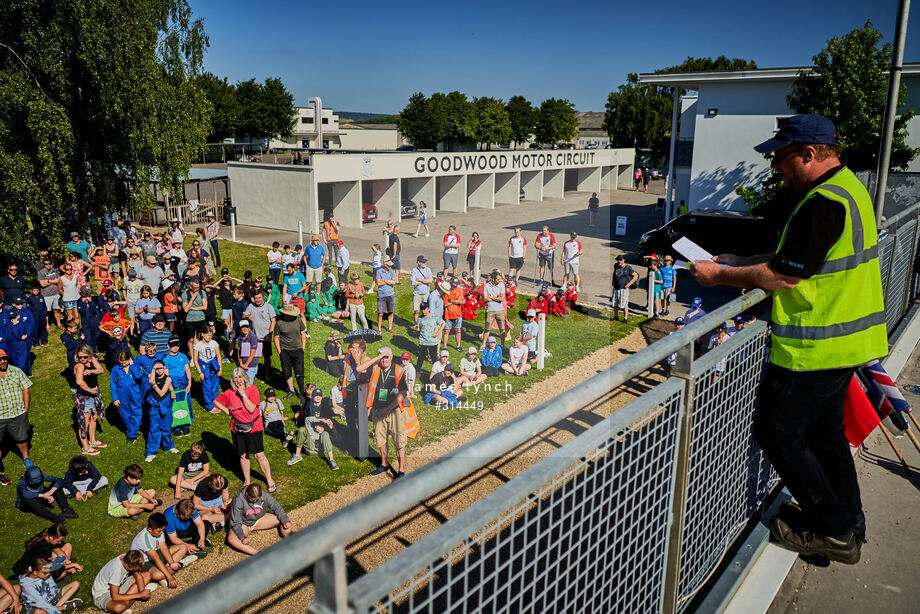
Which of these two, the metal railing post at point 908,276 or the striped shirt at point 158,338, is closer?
the metal railing post at point 908,276

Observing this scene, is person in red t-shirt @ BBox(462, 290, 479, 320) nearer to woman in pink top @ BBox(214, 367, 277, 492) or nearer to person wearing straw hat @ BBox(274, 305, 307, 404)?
person wearing straw hat @ BBox(274, 305, 307, 404)

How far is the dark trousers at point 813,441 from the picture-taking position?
2.65 meters

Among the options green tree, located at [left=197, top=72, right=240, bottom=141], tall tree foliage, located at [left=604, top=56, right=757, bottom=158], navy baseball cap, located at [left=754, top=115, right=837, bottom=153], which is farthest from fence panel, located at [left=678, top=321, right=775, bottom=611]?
green tree, located at [left=197, top=72, right=240, bottom=141]

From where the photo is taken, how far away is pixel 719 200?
27.7 m

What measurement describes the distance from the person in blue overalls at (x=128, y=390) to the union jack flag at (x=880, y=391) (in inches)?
391

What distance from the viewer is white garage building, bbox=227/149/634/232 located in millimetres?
30734

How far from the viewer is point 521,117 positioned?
81812mm

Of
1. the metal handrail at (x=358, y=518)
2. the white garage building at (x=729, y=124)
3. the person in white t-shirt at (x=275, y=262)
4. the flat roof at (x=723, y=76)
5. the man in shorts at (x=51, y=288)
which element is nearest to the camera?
the metal handrail at (x=358, y=518)

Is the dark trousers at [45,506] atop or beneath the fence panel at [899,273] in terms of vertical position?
beneath

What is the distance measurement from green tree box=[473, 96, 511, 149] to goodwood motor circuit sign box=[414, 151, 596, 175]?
29408mm

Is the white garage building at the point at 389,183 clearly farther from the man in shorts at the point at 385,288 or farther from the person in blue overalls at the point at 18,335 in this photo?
the person in blue overalls at the point at 18,335

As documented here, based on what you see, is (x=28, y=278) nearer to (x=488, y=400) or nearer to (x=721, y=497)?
(x=488, y=400)

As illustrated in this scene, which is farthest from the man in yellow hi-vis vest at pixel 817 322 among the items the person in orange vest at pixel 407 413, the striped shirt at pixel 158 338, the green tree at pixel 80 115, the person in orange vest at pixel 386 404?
the green tree at pixel 80 115

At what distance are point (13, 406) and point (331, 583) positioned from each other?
34.9 ft
